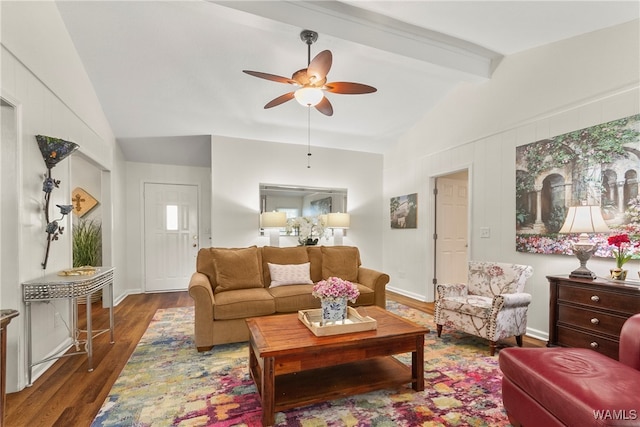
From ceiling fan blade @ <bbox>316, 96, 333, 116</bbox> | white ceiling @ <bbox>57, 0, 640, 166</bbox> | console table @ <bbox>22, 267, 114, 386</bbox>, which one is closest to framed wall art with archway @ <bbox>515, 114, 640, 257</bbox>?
white ceiling @ <bbox>57, 0, 640, 166</bbox>

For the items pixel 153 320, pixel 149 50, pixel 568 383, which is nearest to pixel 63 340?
pixel 153 320

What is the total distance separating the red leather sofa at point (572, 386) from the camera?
1242 millimetres

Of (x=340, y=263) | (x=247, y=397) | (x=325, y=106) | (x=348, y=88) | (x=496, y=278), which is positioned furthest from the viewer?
(x=340, y=263)

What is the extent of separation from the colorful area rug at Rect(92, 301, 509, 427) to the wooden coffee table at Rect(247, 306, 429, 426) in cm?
8

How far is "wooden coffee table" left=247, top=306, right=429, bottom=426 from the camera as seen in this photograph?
1881mm

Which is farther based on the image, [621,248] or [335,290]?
[621,248]

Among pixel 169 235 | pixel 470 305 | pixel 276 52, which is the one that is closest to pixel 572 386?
pixel 470 305

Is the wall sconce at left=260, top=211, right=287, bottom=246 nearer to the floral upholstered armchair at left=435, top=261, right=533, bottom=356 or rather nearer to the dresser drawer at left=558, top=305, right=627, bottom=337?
the floral upholstered armchair at left=435, top=261, right=533, bottom=356

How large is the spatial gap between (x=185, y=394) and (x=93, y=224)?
4.29 meters

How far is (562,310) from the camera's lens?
2.72 metres

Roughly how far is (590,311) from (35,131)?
4770 mm

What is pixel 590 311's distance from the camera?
2.52 m

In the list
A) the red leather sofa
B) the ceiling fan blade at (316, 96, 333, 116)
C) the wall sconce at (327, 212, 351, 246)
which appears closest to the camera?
the red leather sofa

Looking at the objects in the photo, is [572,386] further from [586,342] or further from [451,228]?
[451,228]
